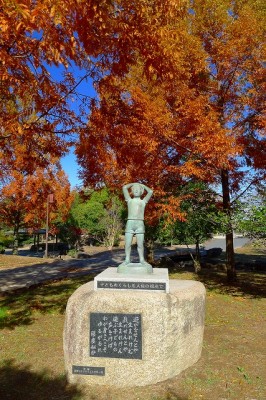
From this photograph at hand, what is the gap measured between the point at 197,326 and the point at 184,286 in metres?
0.75

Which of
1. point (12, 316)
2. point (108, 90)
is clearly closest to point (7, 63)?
point (108, 90)

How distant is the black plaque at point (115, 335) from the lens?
5.39 m

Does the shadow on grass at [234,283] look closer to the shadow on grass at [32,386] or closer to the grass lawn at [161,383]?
the grass lawn at [161,383]

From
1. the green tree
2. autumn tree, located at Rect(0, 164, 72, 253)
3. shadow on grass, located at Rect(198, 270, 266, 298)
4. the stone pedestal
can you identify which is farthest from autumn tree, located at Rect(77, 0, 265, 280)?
the green tree

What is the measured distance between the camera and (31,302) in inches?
409

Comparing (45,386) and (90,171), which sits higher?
(90,171)

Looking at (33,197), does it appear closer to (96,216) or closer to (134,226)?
(96,216)

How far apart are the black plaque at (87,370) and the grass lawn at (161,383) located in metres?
0.22

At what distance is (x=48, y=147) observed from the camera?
9.56m

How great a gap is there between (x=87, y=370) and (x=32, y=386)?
91cm

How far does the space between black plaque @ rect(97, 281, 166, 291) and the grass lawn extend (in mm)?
1530

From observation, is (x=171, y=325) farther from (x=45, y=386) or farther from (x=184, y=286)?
(x=45, y=386)

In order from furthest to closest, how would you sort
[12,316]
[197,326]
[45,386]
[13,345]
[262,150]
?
[262,150] < [12,316] < [13,345] < [197,326] < [45,386]

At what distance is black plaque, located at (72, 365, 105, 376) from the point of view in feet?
17.7
